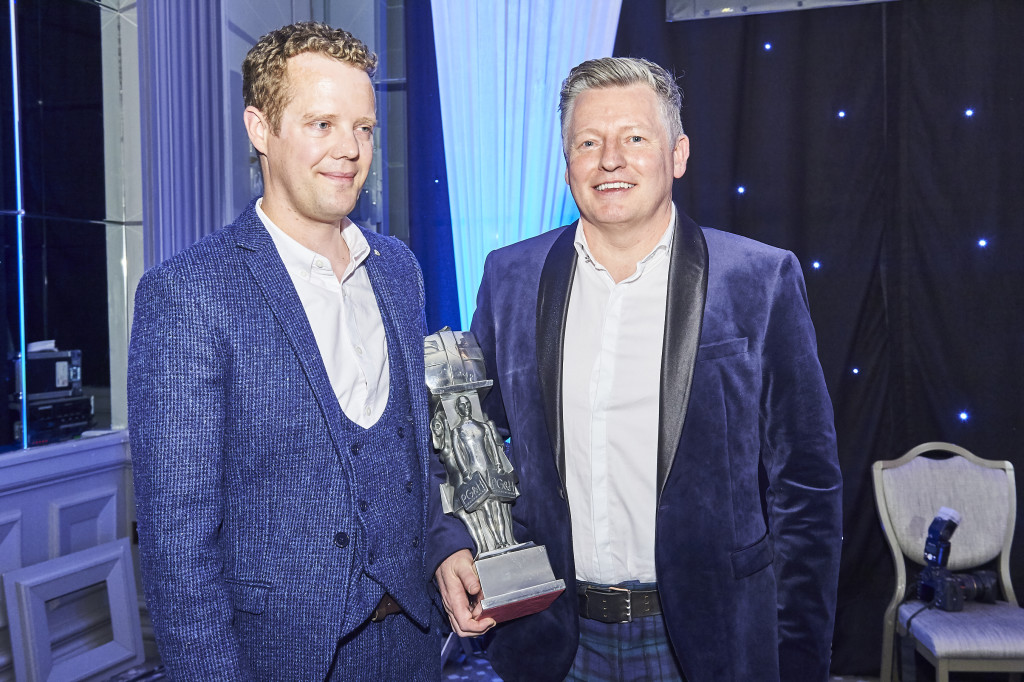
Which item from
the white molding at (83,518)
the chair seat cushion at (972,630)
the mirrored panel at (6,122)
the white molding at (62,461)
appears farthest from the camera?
the white molding at (83,518)

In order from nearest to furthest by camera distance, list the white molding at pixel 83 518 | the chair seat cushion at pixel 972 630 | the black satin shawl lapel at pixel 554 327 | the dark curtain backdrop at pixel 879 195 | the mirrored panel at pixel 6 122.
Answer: the black satin shawl lapel at pixel 554 327, the chair seat cushion at pixel 972 630, the mirrored panel at pixel 6 122, the white molding at pixel 83 518, the dark curtain backdrop at pixel 879 195

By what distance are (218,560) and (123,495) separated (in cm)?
298

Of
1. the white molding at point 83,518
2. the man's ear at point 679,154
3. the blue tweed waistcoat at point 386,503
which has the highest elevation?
the man's ear at point 679,154

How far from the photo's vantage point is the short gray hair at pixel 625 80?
1683 millimetres

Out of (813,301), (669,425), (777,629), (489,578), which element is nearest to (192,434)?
(489,578)

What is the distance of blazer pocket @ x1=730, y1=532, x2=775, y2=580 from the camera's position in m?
1.58

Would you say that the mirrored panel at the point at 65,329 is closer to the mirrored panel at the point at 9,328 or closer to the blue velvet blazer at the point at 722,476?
the mirrored panel at the point at 9,328

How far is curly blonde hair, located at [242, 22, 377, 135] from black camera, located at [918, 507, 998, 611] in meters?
3.26

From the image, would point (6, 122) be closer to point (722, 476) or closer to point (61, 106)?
point (61, 106)

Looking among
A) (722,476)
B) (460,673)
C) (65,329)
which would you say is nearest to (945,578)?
(460,673)

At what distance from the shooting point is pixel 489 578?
5.03 feet

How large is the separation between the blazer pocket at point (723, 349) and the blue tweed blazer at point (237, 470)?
667 millimetres

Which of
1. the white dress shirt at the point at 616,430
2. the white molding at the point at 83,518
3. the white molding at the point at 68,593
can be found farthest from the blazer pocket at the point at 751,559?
the white molding at the point at 83,518

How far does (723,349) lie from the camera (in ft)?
5.28
